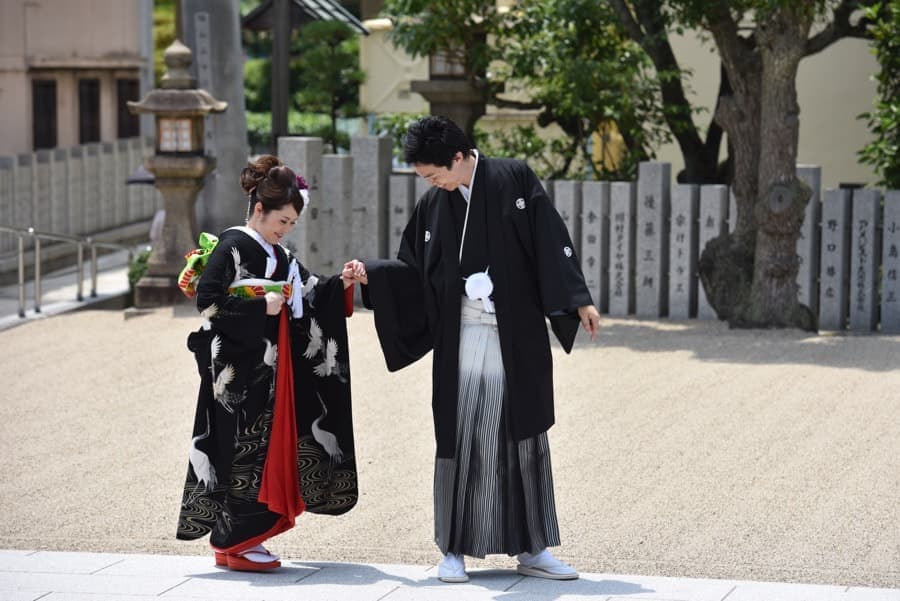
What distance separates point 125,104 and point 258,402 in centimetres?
1841

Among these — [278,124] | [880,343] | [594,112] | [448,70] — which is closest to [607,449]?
[880,343]

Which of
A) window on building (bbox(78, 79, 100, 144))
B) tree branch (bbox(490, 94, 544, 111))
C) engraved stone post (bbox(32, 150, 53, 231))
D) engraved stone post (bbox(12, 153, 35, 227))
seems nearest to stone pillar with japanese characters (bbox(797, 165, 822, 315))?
tree branch (bbox(490, 94, 544, 111))

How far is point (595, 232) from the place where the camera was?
532 inches

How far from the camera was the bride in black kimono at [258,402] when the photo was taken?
225 inches

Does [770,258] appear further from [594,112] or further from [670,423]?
[670,423]

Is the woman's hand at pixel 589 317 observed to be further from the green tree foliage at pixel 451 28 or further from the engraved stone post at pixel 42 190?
the engraved stone post at pixel 42 190

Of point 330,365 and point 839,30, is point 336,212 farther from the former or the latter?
point 330,365

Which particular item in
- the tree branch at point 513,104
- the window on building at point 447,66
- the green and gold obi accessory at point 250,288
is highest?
the window on building at point 447,66

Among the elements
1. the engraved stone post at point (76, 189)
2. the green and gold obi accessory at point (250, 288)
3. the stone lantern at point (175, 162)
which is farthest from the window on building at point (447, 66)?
the green and gold obi accessory at point (250, 288)

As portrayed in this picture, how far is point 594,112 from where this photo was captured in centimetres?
1377

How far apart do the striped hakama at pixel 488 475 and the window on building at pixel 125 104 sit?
18.5 metres

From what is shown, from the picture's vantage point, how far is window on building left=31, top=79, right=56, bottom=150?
20.6m

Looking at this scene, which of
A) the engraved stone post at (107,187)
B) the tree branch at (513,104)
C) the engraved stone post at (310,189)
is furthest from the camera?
the engraved stone post at (107,187)

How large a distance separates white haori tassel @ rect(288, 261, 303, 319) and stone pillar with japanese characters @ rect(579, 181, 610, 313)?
306 inches
